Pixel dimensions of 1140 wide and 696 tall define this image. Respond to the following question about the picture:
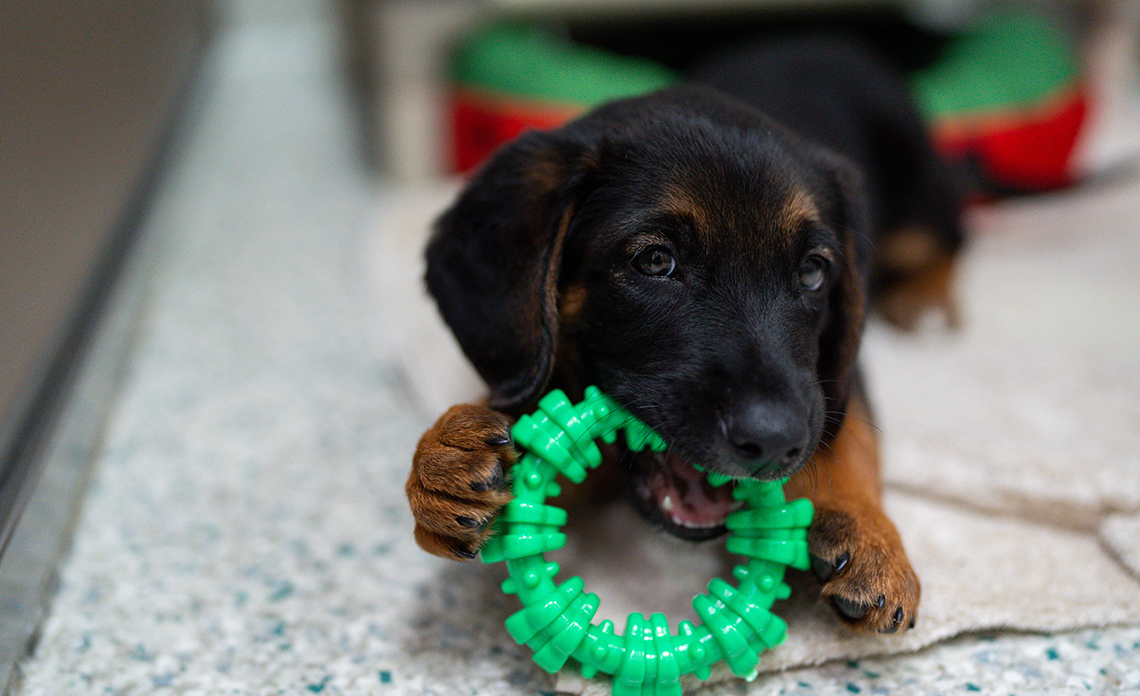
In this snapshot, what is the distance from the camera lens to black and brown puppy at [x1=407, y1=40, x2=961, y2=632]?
5.18 ft

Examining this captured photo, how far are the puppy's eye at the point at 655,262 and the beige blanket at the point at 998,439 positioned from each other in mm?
627

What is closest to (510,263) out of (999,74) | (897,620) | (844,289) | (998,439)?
(844,289)

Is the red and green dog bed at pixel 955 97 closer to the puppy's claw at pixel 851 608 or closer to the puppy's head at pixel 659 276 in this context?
the puppy's head at pixel 659 276

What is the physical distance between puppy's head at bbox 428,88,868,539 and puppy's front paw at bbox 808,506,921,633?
0.62 ft

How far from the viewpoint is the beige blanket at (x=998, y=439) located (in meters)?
1.87

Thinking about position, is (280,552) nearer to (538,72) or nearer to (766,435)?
(766,435)

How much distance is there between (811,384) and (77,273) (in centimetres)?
237

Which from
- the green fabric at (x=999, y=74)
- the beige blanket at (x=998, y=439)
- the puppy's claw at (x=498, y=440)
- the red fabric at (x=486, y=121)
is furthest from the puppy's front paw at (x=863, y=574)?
the green fabric at (x=999, y=74)

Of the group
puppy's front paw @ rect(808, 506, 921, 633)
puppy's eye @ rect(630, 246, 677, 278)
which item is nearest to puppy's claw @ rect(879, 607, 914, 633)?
puppy's front paw @ rect(808, 506, 921, 633)

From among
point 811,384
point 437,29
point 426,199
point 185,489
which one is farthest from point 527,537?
point 437,29

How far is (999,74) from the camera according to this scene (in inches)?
171

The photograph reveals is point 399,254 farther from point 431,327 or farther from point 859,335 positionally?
point 859,335

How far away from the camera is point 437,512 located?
1559mm

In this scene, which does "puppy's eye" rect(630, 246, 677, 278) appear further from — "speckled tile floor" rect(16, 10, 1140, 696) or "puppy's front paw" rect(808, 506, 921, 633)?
"speckled tile floor" rect(16, 10, 1140, 696)
